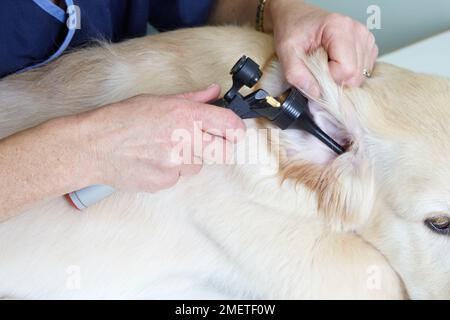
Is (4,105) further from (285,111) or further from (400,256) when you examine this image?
(400,256)

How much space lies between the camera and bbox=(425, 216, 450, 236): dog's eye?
62 cm

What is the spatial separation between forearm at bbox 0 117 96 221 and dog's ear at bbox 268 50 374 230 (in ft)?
0.78

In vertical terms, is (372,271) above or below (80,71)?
below

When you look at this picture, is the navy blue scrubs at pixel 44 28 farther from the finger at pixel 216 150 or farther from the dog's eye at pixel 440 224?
the dog's eye at pixel 440 224

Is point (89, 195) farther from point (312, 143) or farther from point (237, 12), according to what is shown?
point (237, 12)

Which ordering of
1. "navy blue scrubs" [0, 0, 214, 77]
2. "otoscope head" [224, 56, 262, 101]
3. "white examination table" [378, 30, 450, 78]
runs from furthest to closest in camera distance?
"white examination table" [378, 30, 450, 78]
"navy blue scrubs" [0, 0, 214, 77]
"otoscope head" [224, 56, 262, 101]

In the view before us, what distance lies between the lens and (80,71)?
2.40 feet

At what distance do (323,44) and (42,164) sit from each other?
1.20ft

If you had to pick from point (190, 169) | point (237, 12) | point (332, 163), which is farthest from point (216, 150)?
point (237, 12)

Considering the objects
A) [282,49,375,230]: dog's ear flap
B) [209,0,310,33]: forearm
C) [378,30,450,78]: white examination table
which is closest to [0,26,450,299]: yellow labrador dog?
[282,49,375,230]: dog's ear flap

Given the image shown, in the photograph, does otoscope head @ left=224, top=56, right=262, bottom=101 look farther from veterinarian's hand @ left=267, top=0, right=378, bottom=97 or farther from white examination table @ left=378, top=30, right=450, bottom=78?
white examination table @ left=378, top=30, right=450, bottom=78

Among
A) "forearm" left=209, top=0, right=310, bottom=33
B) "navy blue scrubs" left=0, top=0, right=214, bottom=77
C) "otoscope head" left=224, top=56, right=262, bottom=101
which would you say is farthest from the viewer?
"forearm" left=209, top=0, right=310, bottom=33
